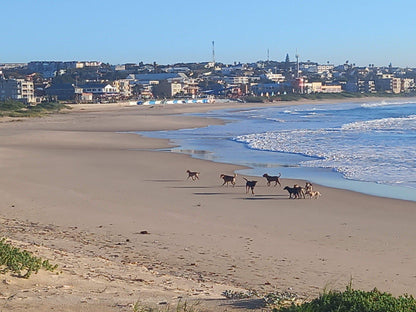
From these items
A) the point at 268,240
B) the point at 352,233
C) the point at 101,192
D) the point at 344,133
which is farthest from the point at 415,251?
the point at 344,133

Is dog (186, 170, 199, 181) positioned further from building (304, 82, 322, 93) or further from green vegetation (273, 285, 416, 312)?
building (304, 82, 322, 93)

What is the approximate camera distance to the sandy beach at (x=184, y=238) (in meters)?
7.35

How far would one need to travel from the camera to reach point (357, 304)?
216 inches

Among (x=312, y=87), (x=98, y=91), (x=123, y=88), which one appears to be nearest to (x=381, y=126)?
(x=98, y=91)

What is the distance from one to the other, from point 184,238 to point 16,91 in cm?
8960

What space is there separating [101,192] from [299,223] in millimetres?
5554

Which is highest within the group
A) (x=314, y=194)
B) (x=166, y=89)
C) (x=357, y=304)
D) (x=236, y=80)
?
(x=236, y=80)

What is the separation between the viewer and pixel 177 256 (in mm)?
9789

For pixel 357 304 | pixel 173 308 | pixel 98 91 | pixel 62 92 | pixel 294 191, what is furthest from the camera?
pixel 98 91

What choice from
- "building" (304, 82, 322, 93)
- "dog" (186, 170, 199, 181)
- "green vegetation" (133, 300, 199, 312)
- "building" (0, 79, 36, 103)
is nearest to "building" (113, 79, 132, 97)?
"building" (0, 79, 36, 103)

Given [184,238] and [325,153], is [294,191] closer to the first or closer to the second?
[184,238]

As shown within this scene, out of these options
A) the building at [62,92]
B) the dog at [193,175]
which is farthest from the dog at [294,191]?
the building at [62,92]

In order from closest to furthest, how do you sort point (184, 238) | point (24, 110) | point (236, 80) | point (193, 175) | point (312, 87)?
1. point (184, 238)
2. point (193, 175)
3. point (24, 110)
4. point (312, 87)
5. point (236, 80)

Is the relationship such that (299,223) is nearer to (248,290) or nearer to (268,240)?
(268,240)
